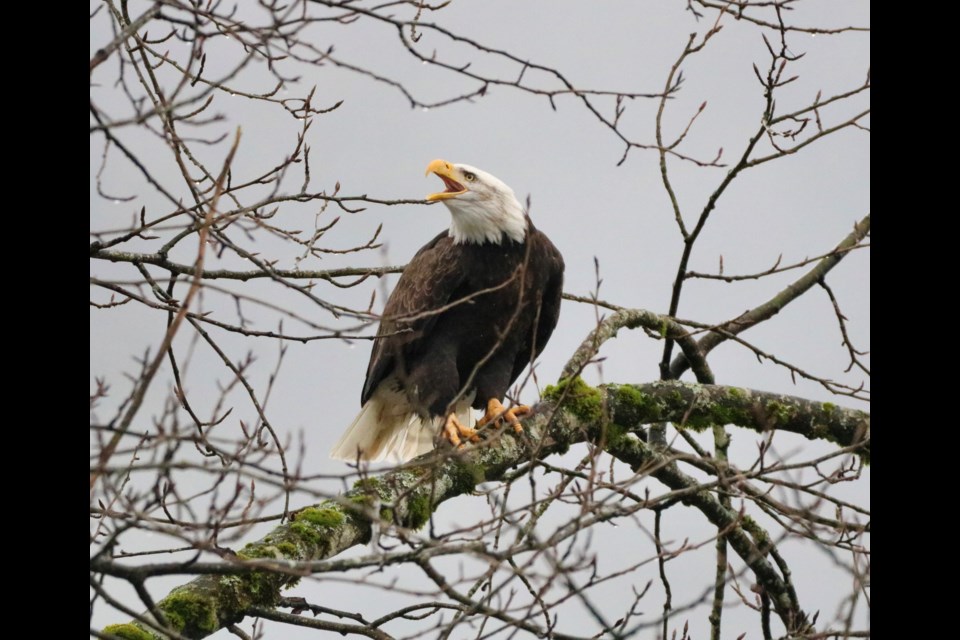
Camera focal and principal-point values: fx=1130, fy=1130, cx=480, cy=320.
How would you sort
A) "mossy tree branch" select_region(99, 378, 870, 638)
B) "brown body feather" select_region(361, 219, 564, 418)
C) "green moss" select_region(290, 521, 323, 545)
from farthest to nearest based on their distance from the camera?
"brown body feather" select_region(361, 219, 564, 418) → "green moss" select_region(290, 521, 323, 545) → "mossy tree branch" select_region(99, 378, 870, 638)

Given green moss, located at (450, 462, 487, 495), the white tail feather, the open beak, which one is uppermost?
the open beak

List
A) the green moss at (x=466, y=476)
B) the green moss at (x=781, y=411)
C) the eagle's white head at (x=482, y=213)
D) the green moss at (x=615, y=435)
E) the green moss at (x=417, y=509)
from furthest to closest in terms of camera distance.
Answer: the eagle's white head at (x=482, y=213)
the green moss at (x=781, y=411)
the green moss at (x=615, y=435)
the green moss at (x=466, y=476)
the green moss at (x=417, y=509)

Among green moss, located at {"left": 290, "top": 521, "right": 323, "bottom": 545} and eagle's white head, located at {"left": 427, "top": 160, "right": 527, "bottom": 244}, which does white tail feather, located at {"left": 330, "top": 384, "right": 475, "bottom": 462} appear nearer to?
eagle's white head, located at {"left": 427, "top": 160, "right": 527, "bottom": 244}

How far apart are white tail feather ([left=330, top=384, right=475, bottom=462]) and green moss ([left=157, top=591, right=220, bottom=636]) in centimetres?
311

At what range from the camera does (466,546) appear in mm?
2562

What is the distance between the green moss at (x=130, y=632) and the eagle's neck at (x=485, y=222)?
3.22 meters

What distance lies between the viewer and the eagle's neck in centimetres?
633

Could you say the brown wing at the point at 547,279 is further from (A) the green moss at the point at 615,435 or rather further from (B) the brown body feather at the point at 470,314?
(A) the green moss at the point at 615,435

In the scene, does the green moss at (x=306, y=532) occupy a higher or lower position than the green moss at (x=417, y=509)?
lower

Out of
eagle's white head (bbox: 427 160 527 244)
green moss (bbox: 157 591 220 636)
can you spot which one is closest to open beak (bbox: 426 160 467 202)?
eagle's white head (bbox: 427 160 527 244)

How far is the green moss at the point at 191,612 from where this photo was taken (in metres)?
3.74

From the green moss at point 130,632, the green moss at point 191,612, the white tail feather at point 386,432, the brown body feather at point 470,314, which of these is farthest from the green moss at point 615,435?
the green moss at point 130,632

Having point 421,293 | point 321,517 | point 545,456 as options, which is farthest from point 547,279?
point 321,517
